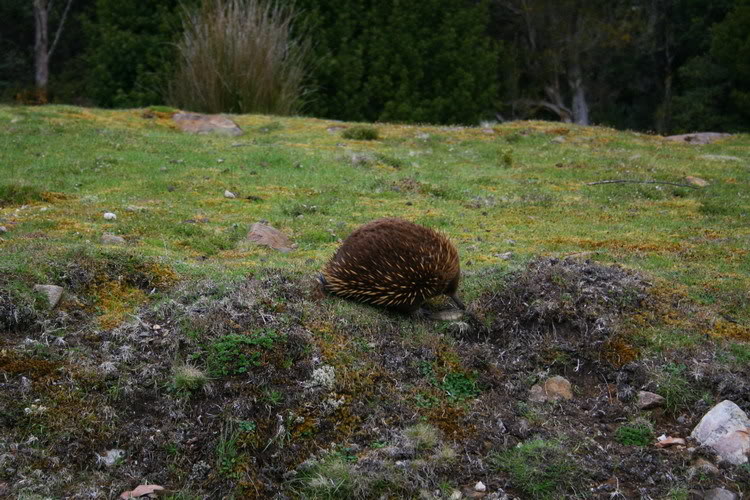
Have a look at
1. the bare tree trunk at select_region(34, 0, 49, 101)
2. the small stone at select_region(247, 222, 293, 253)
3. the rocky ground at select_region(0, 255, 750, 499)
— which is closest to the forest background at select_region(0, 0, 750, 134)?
the bare tree trunk at select_region(34, 0, 49, 101)

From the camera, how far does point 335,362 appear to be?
5211 millimetres

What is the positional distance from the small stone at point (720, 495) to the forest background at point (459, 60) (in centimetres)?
1331

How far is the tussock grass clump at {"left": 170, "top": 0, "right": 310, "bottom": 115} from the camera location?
1546 cm

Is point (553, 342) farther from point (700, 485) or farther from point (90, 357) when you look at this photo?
point (90, 357)

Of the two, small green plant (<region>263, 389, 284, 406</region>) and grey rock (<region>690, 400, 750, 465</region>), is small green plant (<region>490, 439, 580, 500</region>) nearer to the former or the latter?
grey rock (<region>690, 400, 750, 465</region>)

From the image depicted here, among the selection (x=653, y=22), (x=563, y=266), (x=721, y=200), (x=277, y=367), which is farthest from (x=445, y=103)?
(x=277, y=367)

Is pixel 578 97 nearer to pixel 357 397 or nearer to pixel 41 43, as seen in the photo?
pixel 41 43

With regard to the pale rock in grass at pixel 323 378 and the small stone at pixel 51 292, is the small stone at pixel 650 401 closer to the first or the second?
the pale rock in grass at pixel 323 378

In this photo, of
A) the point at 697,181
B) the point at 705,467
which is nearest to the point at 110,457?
the point at 705,467

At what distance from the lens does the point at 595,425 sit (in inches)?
198

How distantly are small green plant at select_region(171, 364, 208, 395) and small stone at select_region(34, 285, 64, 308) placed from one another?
1116 millimetres

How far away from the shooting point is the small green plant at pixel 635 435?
4848 millimetres

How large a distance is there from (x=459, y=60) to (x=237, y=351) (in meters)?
18.7

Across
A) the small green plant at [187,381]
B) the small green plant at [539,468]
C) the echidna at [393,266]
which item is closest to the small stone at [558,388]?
the small green plant at [539,468]
